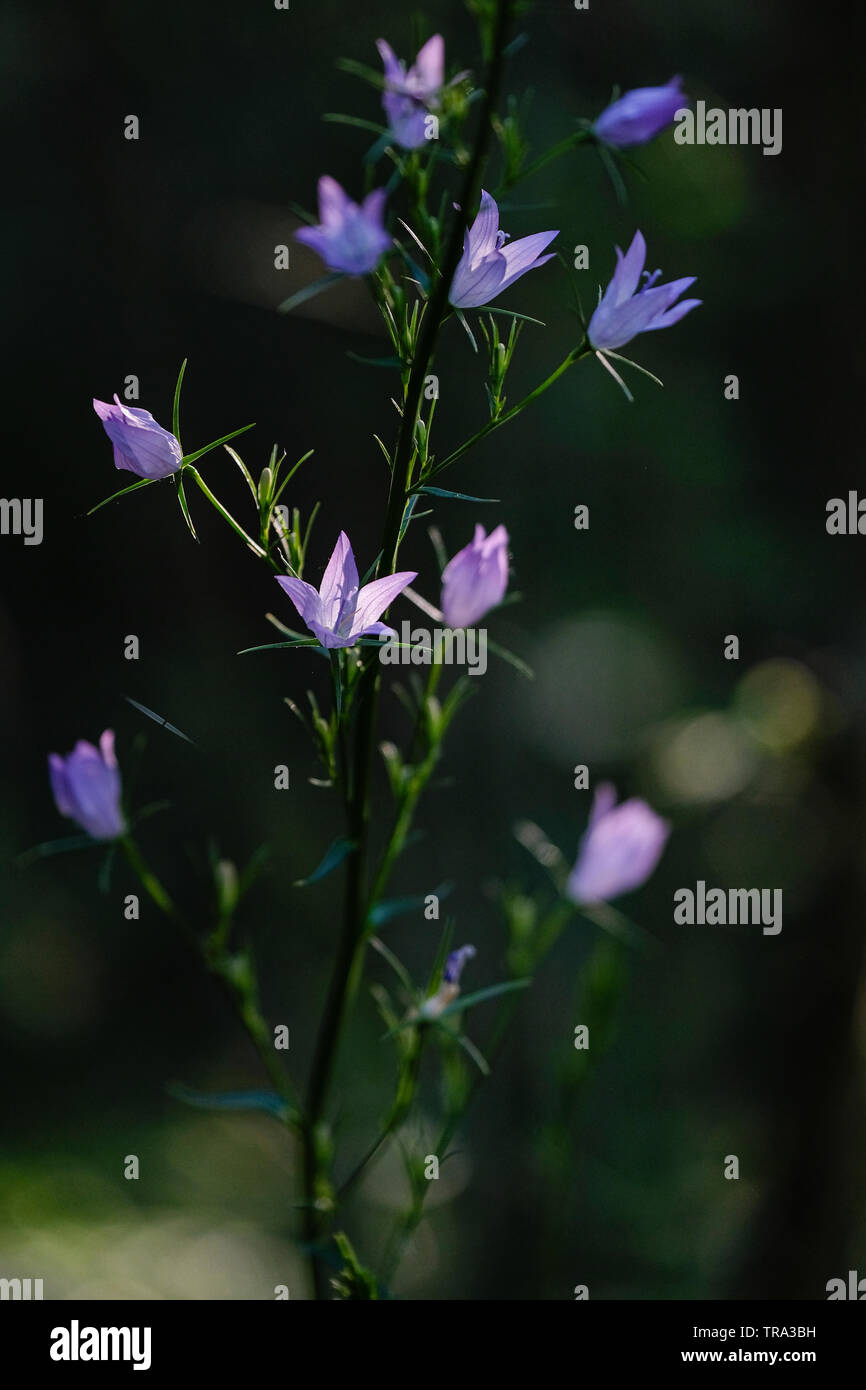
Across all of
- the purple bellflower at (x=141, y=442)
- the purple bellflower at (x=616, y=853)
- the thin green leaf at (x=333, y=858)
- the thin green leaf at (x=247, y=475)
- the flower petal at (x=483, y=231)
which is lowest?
the thin green leaf at (x=333, y=858)

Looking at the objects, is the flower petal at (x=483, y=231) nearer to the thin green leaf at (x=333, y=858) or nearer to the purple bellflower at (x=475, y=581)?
the purple bellflower at (x=475, y=581)

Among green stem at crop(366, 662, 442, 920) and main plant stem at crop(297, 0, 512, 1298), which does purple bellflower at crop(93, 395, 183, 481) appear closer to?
main plant stem at crop(297, 0, 512, 1298)

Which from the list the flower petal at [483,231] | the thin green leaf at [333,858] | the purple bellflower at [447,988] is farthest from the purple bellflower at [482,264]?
the purple bellflower at [447,988]

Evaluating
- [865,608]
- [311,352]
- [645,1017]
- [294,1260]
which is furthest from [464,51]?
[294,1260]

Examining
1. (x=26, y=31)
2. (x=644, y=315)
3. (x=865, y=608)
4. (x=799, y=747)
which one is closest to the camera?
(x=644, y=315)

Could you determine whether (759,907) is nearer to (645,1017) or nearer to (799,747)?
(645,1017)

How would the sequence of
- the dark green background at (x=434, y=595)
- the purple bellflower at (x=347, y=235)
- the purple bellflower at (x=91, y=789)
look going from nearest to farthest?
the purple bellflower at (x=347, y=235), the purple bellflower at (x=91, y=789), the dark green background at (x=434, y=595)

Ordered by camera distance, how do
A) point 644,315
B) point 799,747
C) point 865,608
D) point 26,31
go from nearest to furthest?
point 644,315 → point 799,747 → point 865,608 → point 26,31
